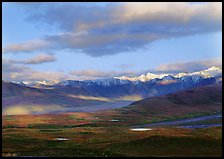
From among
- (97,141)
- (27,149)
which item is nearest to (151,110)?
(97,141)

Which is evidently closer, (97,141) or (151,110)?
(97,141)

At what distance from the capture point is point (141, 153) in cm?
5116

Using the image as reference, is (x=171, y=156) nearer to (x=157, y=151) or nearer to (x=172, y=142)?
(x=157, y=151)

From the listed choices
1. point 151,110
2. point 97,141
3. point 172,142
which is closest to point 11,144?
point 97,141

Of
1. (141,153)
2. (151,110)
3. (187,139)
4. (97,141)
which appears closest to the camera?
(141,153)

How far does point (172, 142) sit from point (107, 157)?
15.7 m

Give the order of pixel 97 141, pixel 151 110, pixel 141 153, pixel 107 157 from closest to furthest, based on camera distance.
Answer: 1. pixel 107 157
2. pixel 141 153
3. pixel 97 141
4. pixel 151 110

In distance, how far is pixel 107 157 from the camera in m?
47.1

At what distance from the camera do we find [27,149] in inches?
2259

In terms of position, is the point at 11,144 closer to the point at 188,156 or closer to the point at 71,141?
the point at 71,141

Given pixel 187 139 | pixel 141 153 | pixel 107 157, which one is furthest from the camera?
pixel 187 139

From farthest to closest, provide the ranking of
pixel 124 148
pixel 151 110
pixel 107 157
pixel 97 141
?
pixel 151 110 → pixel 97 141 → pixel 124 148 → pixel 107 157

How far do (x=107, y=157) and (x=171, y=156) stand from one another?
342 inches

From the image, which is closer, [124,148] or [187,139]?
[124,148]
